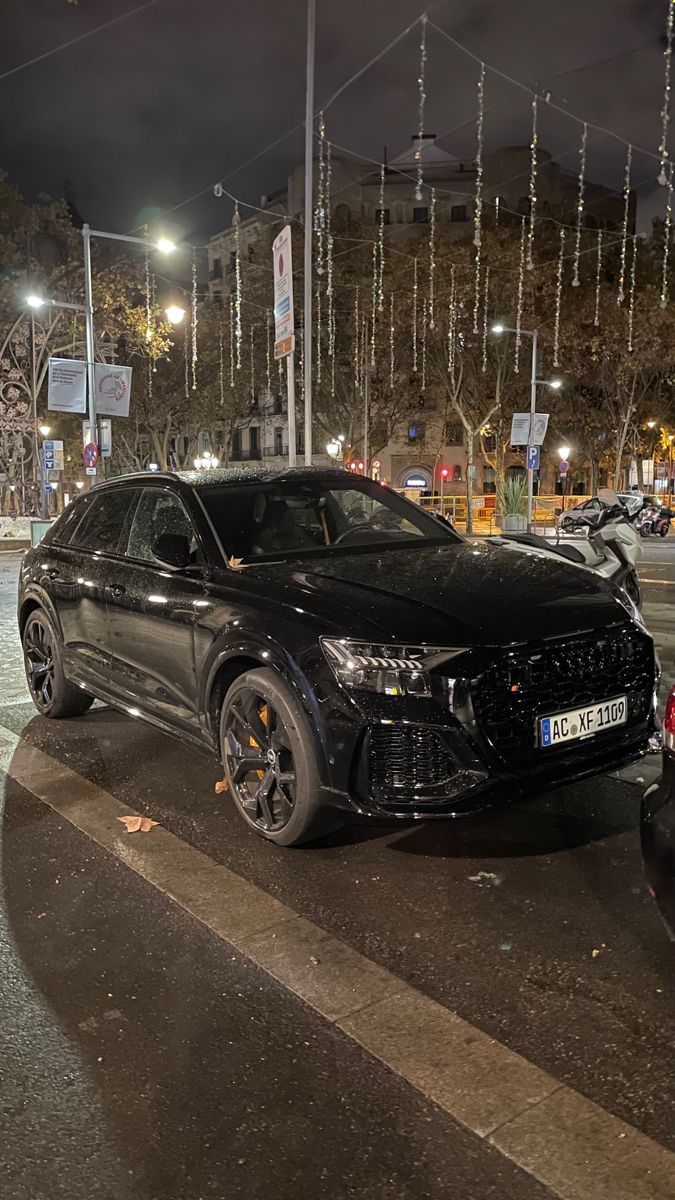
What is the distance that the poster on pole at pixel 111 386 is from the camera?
73.8ft

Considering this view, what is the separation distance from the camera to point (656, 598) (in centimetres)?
1305

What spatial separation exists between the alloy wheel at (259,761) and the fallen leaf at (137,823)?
1.53 ft

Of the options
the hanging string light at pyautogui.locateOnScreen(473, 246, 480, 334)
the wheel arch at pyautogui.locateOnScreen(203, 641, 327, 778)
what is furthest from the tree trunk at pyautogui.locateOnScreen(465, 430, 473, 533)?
the wheel arch at pyautogui.locateOnScreen(203, 641, 327, 778)

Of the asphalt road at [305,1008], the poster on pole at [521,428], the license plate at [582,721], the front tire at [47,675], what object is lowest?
the asphalt road at [305,1008]

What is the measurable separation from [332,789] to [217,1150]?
5.15 ft

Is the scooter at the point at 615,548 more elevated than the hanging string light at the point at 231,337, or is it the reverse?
the hanging string light at the point at 231,337

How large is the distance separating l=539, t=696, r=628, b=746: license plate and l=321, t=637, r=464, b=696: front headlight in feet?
1.62

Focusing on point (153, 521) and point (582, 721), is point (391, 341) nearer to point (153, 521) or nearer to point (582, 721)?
point (153, 521)

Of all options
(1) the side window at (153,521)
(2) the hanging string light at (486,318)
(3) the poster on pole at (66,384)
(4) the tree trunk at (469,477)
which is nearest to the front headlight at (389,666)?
(1) the side window at (153,521)

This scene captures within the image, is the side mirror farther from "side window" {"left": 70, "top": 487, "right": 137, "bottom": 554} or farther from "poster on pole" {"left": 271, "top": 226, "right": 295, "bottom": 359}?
"poster on pole" {"left": 271, "top": 226, "right": 295, "bottom": 359}

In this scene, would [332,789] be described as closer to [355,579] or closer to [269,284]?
[355,579]

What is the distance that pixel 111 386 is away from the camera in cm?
2261

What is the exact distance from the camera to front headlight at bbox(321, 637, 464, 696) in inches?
144

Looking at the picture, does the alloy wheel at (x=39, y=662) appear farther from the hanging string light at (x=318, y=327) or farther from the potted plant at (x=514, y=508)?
the hanging string light at (x=318, y=327)
